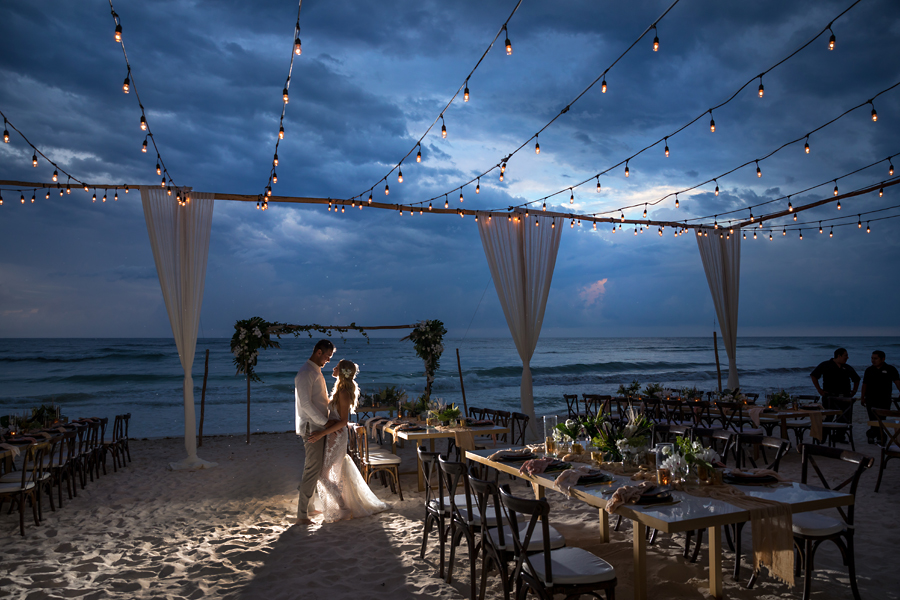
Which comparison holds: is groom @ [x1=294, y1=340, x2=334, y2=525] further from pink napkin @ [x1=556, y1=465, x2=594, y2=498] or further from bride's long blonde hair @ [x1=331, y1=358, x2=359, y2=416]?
pink napkin @ [x1=556, y1=465, x2=594, y2=498]

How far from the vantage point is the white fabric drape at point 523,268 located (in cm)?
834

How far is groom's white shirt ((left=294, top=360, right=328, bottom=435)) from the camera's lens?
4.75 metres

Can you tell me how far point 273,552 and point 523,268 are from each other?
19.1 ft

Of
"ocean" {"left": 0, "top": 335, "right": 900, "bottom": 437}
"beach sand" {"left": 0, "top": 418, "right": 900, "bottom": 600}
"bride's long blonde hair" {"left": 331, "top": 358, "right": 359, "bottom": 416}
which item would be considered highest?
"bride's long blonde hair" {"left": 331, "top": 358, "right": 359, "bottom": 416}

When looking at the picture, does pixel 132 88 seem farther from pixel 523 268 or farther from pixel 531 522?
pixel 523 268

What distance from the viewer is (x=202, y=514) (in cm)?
497

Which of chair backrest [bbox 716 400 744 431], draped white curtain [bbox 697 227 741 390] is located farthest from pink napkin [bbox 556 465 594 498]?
draped white curtain [bbox 697 227 741 390]

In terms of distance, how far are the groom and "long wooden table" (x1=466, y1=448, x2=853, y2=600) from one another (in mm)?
2510

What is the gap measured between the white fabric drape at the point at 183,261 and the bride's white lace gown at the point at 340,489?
3151mm

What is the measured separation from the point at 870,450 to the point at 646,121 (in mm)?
5904

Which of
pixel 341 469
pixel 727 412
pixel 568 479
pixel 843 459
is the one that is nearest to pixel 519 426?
pixel 341 469

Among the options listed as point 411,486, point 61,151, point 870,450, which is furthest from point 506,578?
point 61,151

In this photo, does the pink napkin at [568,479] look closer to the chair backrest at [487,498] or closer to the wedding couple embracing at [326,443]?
the chair backrest at [487,498]

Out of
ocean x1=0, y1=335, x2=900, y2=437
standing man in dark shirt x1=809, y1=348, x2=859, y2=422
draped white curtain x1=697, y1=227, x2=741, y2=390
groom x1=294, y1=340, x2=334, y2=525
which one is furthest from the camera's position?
ocean x1=0, y1=335, x2=900, y2=437
